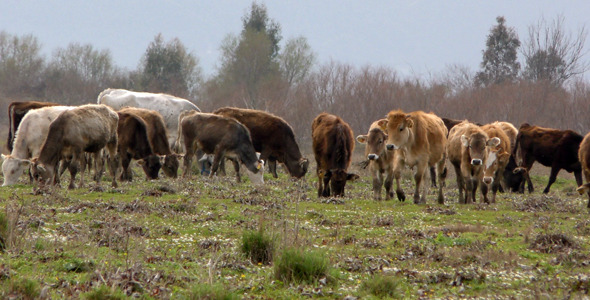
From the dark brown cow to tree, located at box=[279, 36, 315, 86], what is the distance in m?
62.1

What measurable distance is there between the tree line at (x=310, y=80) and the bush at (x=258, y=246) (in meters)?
45.4

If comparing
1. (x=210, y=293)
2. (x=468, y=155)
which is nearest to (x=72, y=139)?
(x=468, y=155)

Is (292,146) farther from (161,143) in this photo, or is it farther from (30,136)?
(30,136)

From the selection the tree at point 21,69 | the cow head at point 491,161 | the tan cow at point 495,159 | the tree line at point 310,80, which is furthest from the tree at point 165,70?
the cow head at point 491,161

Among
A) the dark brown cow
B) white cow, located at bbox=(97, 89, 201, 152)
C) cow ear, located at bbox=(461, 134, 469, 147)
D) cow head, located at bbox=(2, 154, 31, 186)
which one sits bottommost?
cow head, located at bbox=(2, 154, 31, 186)

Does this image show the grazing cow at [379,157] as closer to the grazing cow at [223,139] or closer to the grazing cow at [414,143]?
the grazing cow at [414,143]

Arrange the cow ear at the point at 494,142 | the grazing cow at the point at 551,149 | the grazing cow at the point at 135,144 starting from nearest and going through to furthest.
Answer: the cow ear at the point at 494,142 < the grazing cow at the point at 135,144 < the grazing cow at the point at 551,149

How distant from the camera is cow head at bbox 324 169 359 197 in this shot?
2041 centimetres

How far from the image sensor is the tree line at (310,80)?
189ft

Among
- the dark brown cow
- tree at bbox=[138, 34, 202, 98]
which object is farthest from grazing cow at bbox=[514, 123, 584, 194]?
tree at bbox=[138, 34, 202, 98]

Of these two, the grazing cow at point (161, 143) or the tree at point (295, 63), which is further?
the tree at point (295, 63)

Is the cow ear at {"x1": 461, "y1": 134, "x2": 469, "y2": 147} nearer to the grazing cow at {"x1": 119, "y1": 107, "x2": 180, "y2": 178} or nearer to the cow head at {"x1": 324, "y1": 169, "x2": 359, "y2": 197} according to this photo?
the cow head at {"x1": 324, "y1": 169, "x2": 359, "y2": 197}

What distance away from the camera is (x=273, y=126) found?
83.7 feet

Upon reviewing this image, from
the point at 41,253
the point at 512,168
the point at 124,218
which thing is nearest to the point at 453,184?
the point at 512,168
